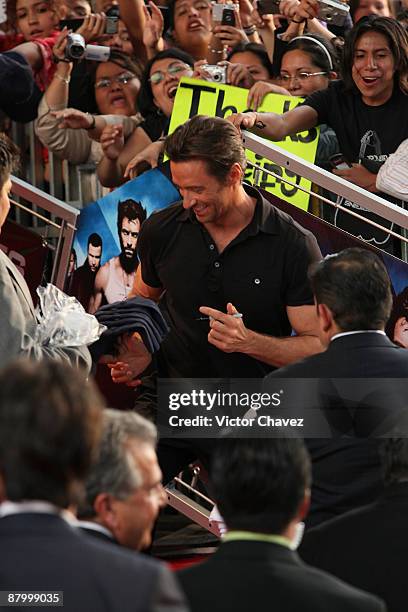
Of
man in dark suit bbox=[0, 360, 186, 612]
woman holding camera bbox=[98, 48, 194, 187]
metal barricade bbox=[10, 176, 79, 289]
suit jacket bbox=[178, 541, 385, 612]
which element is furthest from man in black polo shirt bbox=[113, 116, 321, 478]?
man in dark suit bbox=[0, 360, 186, 612]

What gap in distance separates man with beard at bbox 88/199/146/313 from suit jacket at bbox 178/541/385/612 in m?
3.86

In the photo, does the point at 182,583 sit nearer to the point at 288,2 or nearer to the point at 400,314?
the point at 400,314

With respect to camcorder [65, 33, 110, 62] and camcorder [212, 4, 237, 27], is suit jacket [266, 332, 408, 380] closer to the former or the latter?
camcorder [65, 33, 110, 62]

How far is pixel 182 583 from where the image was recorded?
9.81ft

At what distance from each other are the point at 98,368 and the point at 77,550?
4027mm

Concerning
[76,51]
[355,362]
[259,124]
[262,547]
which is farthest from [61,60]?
[262,547]

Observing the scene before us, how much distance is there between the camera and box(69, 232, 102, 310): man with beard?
22.9 ft

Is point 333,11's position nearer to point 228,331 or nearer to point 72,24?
point 72,24

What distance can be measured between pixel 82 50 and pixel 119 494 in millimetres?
5142

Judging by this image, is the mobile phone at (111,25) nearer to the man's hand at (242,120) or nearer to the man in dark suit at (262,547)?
the man's hand at (242,120)

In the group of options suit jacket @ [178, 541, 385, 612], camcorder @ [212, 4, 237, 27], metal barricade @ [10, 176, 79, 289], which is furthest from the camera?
camcorder @ [212, 4, 237, 27]

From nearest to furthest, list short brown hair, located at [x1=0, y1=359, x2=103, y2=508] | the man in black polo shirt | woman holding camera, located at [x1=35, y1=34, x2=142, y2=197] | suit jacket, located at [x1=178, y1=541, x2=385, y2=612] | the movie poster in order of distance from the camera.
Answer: short brown hair, located at [x1=0, y1=359, x2=103, y2=508] < suit jacket, located at [x1=178, y1=541, x2=385, y2=612] < the man in black polo shirt < the movie poster < woman holding camera, located at [x1=35, y1=34, x2=142, y2=197]

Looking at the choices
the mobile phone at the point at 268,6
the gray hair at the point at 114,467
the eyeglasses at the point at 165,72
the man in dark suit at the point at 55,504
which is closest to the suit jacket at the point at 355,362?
the gray hair at the point at 114,467

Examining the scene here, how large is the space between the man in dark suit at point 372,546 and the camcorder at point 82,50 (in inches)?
185
